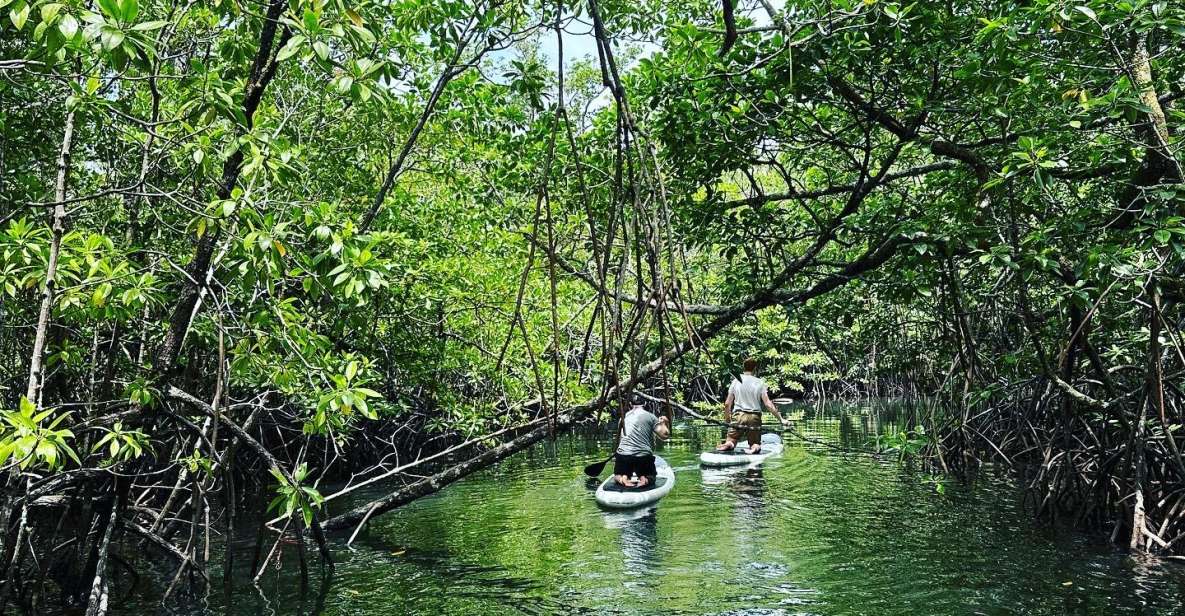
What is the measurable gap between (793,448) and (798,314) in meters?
8.09

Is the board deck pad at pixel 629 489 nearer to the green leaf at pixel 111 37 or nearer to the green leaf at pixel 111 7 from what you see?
the green leaf at pixel 111 37

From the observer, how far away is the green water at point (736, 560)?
584 cm

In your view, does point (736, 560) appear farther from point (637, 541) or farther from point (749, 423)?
point (749, 423)

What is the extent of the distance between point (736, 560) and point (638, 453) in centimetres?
294

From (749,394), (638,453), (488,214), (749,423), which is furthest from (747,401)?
(488,214)

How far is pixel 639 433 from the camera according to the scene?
9.77 metres

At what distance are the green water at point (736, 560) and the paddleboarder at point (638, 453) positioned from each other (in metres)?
0.50

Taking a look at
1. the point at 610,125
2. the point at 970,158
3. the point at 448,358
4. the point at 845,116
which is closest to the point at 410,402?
the point at 448,358

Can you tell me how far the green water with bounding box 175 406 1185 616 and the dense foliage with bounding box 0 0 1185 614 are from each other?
0.61m

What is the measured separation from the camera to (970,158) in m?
5.82

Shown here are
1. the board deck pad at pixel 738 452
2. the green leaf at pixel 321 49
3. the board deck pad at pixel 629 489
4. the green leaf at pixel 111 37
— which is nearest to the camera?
the green leaf at pixel 111 37

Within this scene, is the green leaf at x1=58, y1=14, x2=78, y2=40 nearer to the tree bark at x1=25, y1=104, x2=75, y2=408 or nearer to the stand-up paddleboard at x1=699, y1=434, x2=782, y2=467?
the tree bark at x1=25, y1=104, x2=75, y2=408

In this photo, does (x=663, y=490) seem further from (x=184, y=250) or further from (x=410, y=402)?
(x=184, y=250)

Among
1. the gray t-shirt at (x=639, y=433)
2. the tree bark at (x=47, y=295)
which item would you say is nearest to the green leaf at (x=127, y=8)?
the tree bark at (x=47, y=295)
